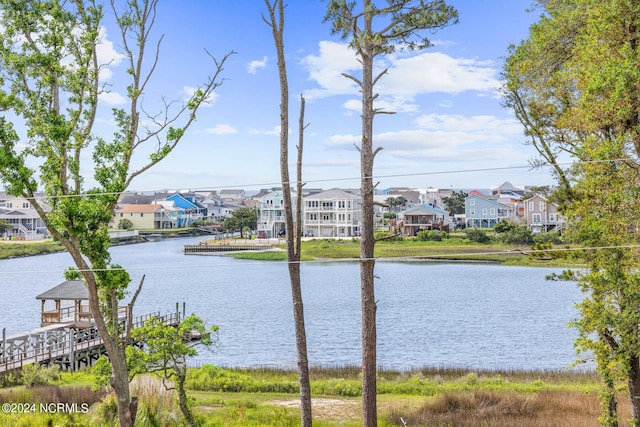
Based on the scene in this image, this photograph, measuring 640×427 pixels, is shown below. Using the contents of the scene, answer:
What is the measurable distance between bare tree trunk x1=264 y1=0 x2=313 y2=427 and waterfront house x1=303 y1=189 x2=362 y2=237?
53924 mm

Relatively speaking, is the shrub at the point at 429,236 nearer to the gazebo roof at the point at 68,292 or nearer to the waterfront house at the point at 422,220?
the waterfront house at the point at 422,220

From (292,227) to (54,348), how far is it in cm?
1260

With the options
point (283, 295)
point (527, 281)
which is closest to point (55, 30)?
point (283, 295)

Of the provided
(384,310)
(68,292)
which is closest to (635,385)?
(68,292)

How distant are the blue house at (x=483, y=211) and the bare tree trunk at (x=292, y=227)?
58941 millimetres

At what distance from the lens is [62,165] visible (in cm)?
991

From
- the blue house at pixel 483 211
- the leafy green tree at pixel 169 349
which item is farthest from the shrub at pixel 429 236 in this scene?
the leafy green tree at pixel 169 349

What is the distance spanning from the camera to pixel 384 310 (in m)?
29.2

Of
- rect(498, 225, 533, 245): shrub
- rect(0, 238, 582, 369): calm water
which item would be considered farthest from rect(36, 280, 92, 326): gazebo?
rect(498, 225, 533, 245): shrub

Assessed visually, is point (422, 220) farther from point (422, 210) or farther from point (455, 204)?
point (455, 204)

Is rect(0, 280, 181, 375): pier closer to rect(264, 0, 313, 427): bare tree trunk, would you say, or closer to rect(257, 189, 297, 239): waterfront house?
rect(264, 0, 313, 427): bare tree trunk

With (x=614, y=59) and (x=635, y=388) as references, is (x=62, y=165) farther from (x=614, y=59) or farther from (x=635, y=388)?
(x=635, y=388)

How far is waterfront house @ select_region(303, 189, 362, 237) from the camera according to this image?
212 ft

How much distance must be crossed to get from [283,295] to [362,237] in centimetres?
2729
